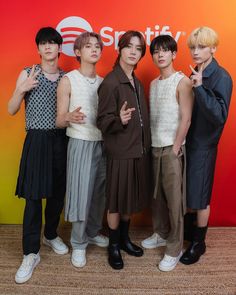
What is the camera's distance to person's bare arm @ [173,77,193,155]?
1859 mm

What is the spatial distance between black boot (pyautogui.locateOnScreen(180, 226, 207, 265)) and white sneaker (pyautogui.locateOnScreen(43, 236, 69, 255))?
2.62 ft

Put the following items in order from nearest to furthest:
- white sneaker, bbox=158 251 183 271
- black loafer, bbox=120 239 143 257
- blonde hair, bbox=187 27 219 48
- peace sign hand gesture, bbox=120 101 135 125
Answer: peace sign hand gesture, bbox=120 101 135 125 → blonde hair, bbox=187 27 219 48 → white sneaker, bbox=158 251 183 271 → black loafer, bbox=120 239 143 257

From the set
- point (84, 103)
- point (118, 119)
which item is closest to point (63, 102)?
point (84, 103)

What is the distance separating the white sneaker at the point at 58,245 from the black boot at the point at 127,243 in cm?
40

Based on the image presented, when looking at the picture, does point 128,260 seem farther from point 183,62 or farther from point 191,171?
point 183,62

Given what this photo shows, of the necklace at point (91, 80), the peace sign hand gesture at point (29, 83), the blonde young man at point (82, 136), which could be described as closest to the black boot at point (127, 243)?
the blonde young man at point (82, 136)

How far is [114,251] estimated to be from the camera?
211 cm

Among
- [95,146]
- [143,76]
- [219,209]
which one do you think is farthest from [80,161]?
[219,209]

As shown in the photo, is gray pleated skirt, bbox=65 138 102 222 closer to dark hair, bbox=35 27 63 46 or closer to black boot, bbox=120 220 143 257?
black boot, bbox=120 220 143 257

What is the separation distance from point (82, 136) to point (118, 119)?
30cm

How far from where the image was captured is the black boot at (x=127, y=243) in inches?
87.4

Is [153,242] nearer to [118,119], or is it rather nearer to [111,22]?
[118,119]

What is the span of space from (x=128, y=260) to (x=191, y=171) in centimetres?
73

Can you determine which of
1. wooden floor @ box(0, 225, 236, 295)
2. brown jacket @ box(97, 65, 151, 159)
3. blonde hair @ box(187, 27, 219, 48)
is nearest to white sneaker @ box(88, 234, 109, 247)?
wooden floor @ box(0, 225, 236, 295)
